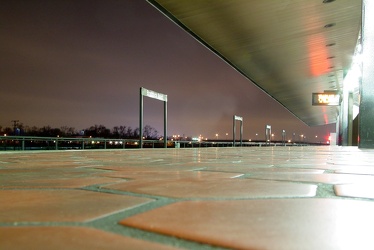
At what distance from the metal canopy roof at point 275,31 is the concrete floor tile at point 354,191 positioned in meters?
6.81

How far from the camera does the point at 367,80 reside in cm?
780

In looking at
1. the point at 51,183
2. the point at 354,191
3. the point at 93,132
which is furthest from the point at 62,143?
the point at 93,132

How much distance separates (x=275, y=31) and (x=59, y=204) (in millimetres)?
9671

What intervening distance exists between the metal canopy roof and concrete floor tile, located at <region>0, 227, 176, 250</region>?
7.30 metres

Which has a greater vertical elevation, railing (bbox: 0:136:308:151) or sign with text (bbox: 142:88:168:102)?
sign with text (bbox: 142:88:168:102)

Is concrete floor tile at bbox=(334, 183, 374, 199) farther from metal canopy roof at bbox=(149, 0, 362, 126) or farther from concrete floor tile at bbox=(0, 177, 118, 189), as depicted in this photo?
metal canopy roof at bbox=(149, 0, 362, 126)

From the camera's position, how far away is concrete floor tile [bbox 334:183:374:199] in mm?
1059

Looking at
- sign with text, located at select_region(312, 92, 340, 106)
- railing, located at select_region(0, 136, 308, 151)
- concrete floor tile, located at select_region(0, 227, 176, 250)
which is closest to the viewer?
concrete floor tile, located at select_region(0, 227, 176, 250)

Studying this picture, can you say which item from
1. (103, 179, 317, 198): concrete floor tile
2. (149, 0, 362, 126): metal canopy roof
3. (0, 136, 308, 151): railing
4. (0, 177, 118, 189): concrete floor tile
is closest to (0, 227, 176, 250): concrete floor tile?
(103, 179, 317, 198): concrete floor tile

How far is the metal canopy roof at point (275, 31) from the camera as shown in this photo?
7902 mm

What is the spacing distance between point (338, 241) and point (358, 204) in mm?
411

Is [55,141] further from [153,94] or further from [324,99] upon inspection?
[324,99]

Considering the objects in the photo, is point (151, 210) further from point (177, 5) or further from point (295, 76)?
point (295, 76)

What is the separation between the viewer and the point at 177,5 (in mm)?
7523
